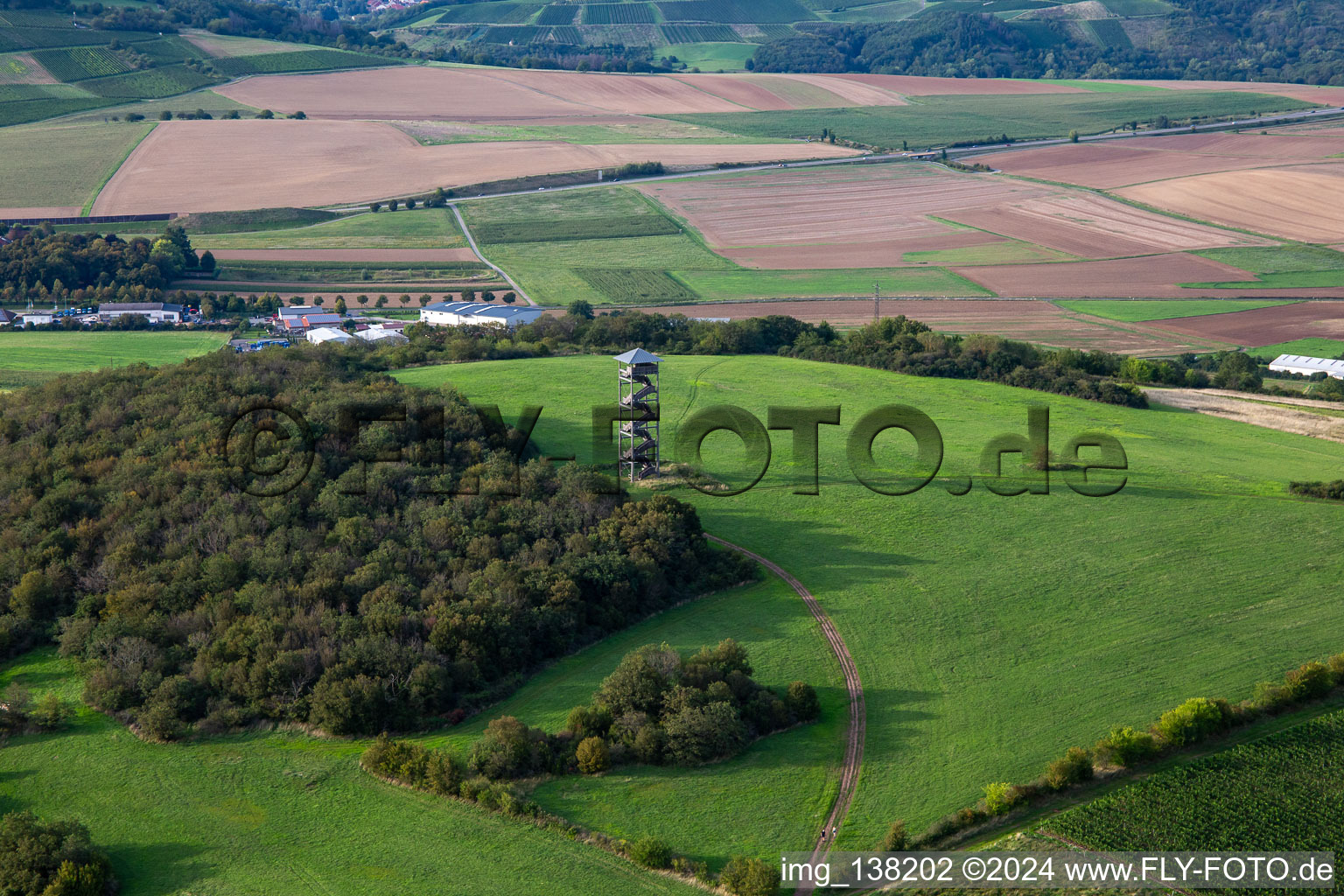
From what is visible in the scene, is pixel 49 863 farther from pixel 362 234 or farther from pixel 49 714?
pixel 362 234

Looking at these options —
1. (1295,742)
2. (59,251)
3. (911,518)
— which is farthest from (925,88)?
(1295,742)

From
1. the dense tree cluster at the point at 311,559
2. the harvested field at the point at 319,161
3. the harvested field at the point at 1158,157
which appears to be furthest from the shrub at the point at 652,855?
the harvested field at the point at 1158,157

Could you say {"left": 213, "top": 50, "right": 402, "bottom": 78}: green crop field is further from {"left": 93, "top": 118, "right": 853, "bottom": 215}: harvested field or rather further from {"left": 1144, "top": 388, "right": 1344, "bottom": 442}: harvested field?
{"left": 1144, "top": 388, "right": 1344, "bottom": 442}: harvested field

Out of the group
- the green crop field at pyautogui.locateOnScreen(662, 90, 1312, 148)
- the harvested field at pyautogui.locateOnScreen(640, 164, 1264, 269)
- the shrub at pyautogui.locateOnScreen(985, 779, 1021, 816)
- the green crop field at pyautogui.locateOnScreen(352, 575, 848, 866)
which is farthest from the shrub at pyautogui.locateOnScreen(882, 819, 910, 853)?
the green crop field at pyautogui.locateOnScreen(662, 90, 1312, 148)

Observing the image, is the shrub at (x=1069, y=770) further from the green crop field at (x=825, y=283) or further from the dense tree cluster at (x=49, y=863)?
the green crop field at (x=825, y=283)

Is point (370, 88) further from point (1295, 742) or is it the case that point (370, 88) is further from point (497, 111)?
point (1295, 742)

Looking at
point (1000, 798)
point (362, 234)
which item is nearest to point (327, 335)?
point (362, 234)
